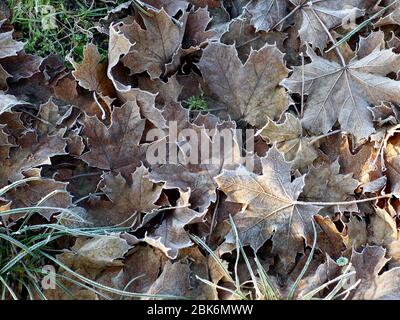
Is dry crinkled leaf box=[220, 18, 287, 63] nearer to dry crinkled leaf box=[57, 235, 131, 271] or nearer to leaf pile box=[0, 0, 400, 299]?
leaf pile box=[0, 0, 400, 299]

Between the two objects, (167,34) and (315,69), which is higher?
(167,34)

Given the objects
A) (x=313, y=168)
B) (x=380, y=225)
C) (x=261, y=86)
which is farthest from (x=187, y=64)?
(x=380, y=225)

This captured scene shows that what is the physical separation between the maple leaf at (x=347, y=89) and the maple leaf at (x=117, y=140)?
0.44 meters

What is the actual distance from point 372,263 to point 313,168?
0.29 meters

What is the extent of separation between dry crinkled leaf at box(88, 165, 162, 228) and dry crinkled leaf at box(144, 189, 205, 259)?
0.05 metres

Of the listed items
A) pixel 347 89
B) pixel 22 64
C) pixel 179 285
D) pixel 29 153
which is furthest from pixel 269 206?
→ pixel 22 64

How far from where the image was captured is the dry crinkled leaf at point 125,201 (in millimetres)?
1438

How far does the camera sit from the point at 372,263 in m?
1.38

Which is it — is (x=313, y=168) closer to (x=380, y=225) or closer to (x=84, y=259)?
(x=380, y=225)

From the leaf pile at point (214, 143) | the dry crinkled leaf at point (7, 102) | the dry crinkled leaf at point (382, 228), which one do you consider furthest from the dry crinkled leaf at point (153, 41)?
the dry crinkled leaf at point (382, 228)

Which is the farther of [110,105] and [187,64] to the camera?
[187,64]

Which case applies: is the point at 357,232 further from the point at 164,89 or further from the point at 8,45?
the point at 8,45

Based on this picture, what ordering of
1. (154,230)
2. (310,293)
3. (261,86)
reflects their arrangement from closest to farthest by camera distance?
(310,293) < (154,230) < (261,86)

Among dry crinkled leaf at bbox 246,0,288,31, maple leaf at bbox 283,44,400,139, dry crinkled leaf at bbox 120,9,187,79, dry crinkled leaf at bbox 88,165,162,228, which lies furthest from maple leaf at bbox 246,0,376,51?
dry crinkled leaf at bbox 88,165,162,228
